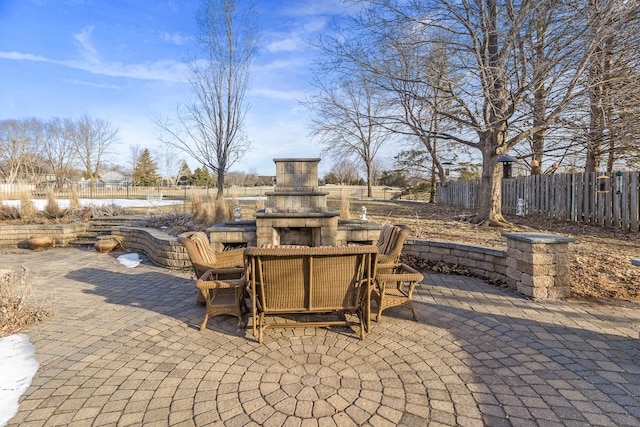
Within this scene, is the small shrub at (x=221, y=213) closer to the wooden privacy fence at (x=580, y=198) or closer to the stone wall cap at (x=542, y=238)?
the stone wall cap at (x=542, y=238)

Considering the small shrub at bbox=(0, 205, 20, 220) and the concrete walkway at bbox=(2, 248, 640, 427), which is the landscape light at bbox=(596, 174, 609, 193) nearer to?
the concrete walkway at bbox=(2, 248, 640, 427)

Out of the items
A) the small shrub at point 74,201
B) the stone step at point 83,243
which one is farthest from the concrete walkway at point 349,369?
the small shrub at point 74,201

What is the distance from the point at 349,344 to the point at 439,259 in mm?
2939

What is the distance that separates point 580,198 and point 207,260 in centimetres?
921

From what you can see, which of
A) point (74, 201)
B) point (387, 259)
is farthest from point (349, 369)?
point (74, 201)

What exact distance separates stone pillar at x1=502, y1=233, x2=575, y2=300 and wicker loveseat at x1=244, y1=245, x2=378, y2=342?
2.24 metres

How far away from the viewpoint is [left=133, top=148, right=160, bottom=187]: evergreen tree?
42.6 m

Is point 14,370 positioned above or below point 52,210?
below

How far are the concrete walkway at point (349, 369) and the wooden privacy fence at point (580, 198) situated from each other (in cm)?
497

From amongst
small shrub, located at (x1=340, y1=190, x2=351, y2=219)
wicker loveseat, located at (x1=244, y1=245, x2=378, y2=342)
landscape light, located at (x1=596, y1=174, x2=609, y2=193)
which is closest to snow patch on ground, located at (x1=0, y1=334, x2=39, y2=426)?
wicker loveseat, located at (x1=244, y1=245, x2=378, y2=342)

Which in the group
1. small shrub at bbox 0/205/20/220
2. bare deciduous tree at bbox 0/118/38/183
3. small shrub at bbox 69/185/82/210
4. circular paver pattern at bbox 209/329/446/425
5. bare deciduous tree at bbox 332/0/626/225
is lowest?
circular paver pattern at bbox 209/329/446/425

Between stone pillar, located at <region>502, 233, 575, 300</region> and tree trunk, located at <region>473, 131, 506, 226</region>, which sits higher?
tree trunk, located at <region>473, 131, 506, 226</region>

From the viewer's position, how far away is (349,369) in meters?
2.23

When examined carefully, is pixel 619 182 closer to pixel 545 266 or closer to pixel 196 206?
pixel 545 266
